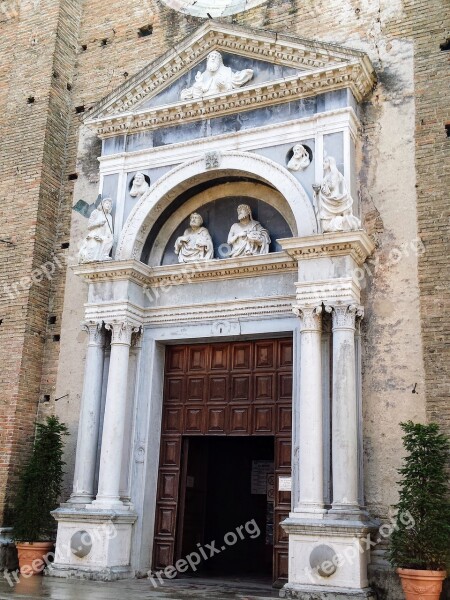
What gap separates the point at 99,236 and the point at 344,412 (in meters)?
4.84

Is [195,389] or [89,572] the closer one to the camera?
[89,572]

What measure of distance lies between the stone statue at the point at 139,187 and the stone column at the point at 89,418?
217 centimetres

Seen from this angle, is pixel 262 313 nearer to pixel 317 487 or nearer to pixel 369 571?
pixel 317 487

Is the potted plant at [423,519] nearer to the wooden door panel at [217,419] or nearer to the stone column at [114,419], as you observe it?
the wooden door panel at [217,419]

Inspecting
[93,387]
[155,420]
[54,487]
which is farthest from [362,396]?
[54,487]

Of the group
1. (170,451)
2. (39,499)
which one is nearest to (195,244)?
(170,451)

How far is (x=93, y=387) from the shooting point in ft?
35.9

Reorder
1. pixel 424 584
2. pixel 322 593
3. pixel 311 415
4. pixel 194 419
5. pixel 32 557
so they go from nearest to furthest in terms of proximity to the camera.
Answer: pixel 424 584 < pixel 322 593 < pixel 311 415 < pixel 32 557 < pixel 194 419

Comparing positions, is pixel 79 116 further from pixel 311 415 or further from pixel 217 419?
pixel 311 415

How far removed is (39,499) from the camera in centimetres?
1075

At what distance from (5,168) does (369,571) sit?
9.21 m

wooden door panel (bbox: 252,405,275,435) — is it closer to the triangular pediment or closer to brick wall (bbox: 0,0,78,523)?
brick wall (bbox: 0,0,78,523)

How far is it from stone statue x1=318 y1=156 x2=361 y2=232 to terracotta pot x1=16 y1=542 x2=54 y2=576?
6126mm

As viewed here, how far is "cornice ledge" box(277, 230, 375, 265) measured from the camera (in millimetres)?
9555
